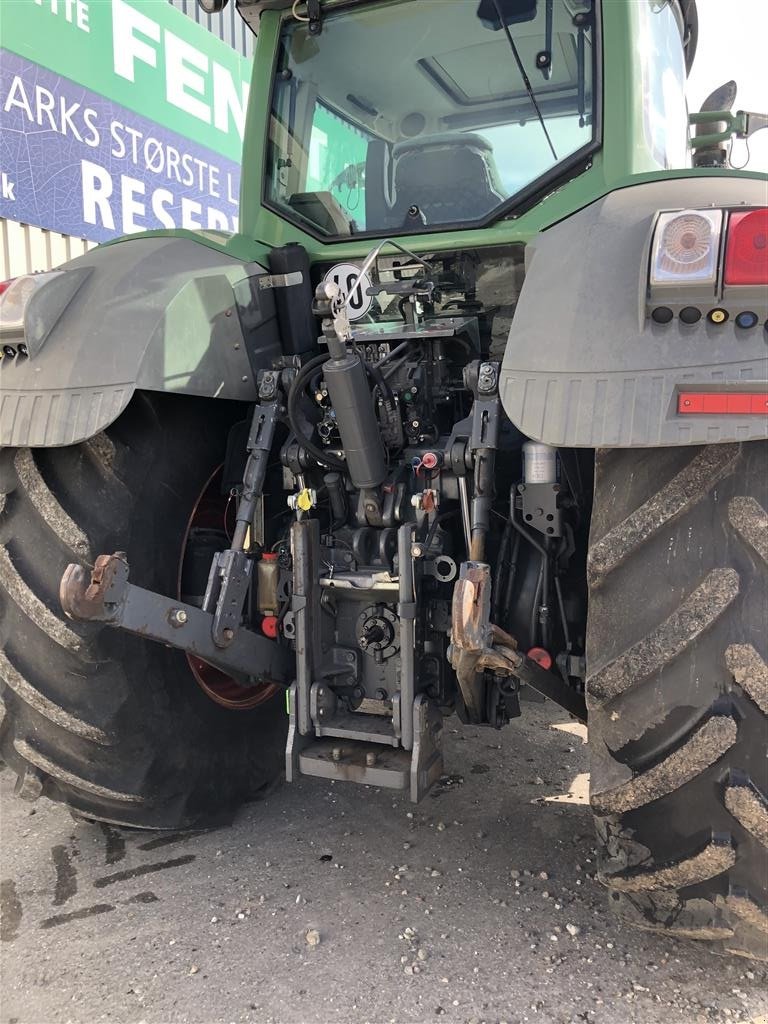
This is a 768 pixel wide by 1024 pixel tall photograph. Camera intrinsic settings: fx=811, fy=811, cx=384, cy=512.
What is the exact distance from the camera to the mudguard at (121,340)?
192 centimetres

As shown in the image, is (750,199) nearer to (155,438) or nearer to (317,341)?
(317,341)

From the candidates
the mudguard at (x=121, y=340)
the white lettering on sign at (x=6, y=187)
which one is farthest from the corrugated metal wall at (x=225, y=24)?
the mudguard at (x=121, y=340)

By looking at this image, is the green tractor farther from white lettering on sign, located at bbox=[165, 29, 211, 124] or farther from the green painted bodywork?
white lettering on sign, located at bbox=[165, 29, 211, 124]

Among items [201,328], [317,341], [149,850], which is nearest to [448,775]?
[149,850]

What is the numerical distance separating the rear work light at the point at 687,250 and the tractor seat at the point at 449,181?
3.18ft

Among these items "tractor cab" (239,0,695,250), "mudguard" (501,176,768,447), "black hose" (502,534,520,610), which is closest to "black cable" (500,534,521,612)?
"black hose" (502,534,520,610)

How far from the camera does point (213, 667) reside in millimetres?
2523

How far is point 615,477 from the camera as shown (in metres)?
1.63

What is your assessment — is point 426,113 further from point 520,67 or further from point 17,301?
point 17,301

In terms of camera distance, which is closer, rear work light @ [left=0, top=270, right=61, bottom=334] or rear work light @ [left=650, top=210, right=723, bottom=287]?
rear work light @ [left=650, top=210, right=723, bottom=287]

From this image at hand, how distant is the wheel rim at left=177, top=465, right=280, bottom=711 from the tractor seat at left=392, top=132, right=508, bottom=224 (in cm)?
104

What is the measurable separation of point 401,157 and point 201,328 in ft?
3.36

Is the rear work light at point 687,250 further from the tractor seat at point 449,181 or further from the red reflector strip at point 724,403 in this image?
the tractor seat at point 449,181

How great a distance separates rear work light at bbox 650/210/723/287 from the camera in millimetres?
1465
